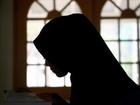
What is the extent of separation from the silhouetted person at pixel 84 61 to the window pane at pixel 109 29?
2504 millimetres

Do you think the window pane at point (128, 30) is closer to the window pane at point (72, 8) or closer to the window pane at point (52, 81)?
the window pane at point (72, 8)

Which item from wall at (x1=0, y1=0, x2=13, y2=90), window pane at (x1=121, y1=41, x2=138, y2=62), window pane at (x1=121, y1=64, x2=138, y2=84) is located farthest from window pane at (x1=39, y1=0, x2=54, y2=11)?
window pane at (x1=121, y1=64, x2=138, y2=84)

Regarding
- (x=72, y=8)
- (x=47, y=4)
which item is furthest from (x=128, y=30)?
(x=47, y=4)

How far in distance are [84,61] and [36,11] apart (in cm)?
257

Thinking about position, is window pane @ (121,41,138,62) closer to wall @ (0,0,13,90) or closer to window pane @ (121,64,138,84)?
window pane @ (121,64,138,84)

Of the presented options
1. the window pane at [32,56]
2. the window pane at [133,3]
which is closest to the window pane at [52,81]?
the window pane at [32,56]

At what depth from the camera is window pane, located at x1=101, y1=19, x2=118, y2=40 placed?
3738 mm

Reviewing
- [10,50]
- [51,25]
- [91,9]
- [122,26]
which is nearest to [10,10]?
[10,50]

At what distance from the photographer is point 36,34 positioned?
3715 mm

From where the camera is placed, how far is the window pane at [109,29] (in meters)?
3.74

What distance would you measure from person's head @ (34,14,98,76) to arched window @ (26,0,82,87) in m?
2.47

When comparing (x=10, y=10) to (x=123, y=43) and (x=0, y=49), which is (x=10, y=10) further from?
(x=123, y=43)

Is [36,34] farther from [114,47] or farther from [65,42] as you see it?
[65,42]

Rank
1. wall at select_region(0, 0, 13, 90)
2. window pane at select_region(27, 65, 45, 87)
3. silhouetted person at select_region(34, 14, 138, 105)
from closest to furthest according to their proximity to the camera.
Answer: silhouetted person at select_region(34, 14, 138, 105) → wall at select_region(0, 0, 13, 90) → window pane at select_region(27, 65, 45, 87)
